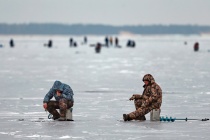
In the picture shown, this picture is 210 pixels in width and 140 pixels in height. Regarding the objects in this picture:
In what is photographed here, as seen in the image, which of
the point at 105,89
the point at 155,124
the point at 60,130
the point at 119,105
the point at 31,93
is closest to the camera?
the point at 60,130

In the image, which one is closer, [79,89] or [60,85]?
[60,85]

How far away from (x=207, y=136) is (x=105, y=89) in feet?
35.1

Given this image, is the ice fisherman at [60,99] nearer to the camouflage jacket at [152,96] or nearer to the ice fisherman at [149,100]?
the ice fisherman at [149,100]

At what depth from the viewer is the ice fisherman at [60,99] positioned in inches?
513

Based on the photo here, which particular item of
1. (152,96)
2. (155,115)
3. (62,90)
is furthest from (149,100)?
(62,90)

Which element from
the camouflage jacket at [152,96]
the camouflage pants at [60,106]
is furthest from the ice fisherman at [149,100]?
the camouflage pants at [60,106]

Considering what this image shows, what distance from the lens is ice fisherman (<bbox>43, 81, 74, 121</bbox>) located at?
13039 millimetres

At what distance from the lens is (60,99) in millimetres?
13086

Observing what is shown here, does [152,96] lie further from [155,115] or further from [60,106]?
[60,106]

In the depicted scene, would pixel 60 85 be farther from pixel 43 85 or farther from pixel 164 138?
pixel 43 85

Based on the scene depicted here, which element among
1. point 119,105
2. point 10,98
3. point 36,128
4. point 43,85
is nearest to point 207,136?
point 36,128

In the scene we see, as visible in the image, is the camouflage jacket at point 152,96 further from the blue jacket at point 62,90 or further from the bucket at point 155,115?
the blue jacket at point 62,90

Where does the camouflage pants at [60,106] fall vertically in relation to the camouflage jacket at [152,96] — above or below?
below

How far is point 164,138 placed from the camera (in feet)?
35.7
